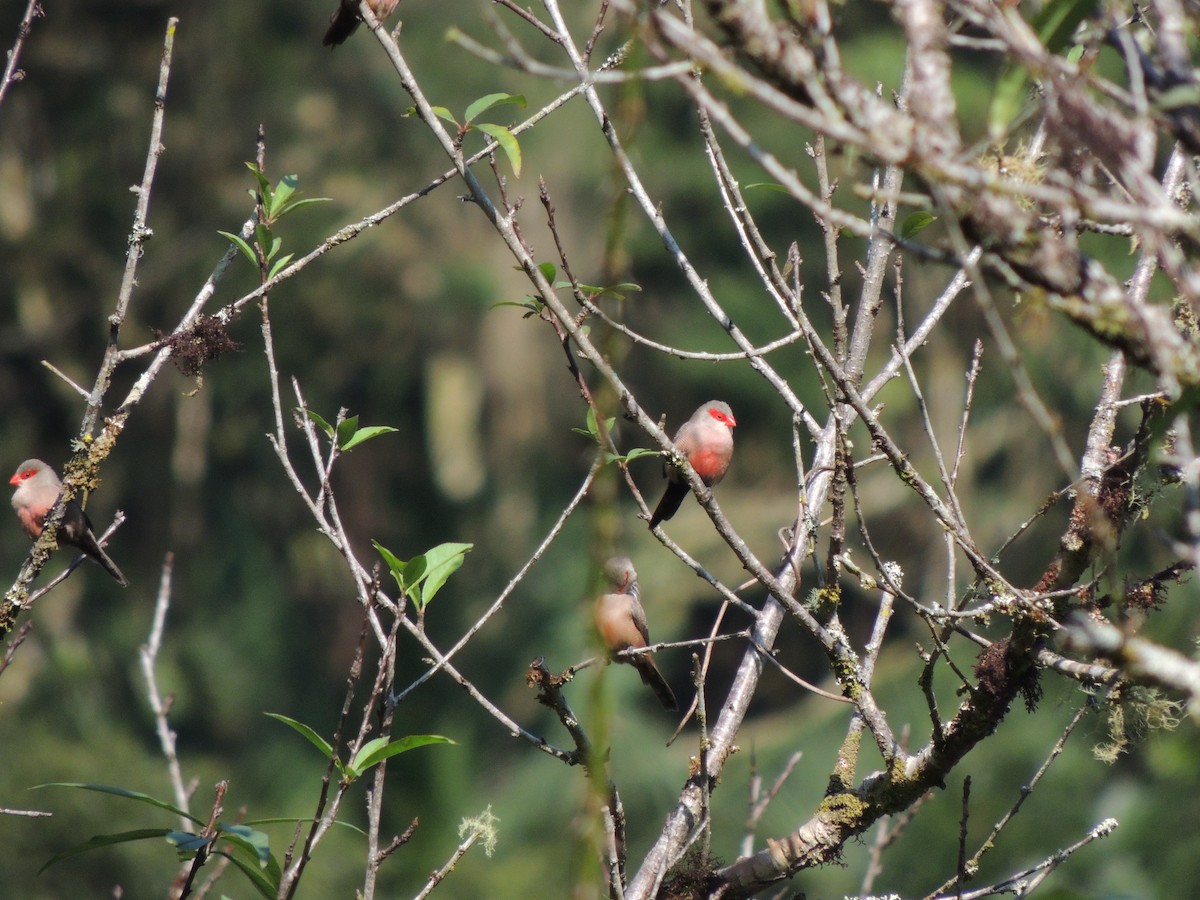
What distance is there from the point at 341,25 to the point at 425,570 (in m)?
2.57

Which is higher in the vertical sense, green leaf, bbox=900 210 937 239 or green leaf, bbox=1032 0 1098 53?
green leaf, bbox=1032 0 1098 53

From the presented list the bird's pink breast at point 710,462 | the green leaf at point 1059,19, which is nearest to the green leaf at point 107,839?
the green leaf at point 1059,19

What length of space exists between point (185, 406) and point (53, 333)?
1.51 meters

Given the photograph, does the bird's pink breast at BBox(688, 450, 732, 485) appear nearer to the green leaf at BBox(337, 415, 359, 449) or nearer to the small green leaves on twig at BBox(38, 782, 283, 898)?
the green leaf at BBox(337, 415, 359, 449)

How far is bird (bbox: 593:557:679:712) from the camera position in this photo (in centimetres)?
491

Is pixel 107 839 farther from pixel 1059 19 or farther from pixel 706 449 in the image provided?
pixel 706 449

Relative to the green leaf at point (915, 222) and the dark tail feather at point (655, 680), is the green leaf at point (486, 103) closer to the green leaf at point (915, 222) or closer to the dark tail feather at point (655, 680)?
the green leaf at point (915, 222)

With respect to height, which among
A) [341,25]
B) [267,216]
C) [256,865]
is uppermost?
[341,25]

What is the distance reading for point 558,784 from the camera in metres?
11.5

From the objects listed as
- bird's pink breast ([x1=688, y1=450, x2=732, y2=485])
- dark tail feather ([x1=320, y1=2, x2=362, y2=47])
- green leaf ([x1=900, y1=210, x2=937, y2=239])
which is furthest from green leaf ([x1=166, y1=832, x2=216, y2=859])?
bird's pink breast ([x1=688, y1=450, x2=732, y2=485])

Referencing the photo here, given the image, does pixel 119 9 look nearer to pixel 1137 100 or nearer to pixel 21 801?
pixel 21 801

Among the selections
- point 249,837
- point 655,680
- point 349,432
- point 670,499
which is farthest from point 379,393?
point 249,837

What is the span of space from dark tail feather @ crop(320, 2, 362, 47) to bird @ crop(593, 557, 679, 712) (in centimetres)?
224

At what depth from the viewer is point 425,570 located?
9.27 feet
